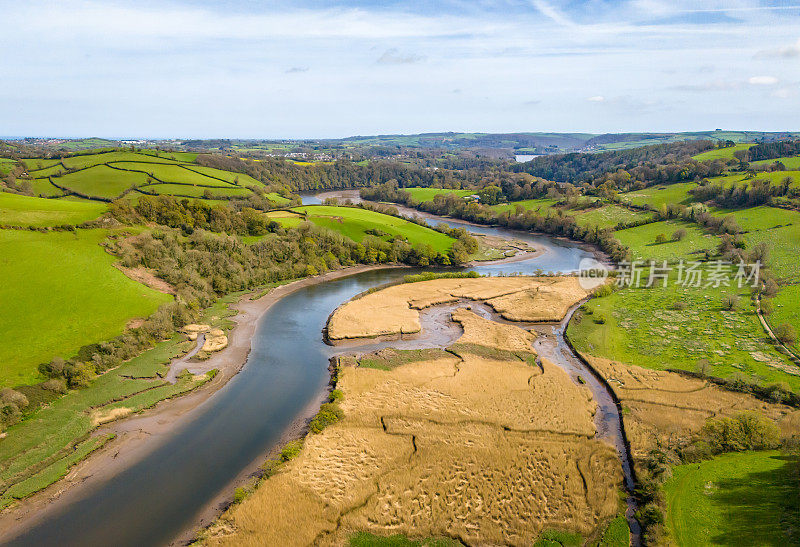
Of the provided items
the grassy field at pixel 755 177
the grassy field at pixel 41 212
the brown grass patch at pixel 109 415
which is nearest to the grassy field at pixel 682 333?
the brown grass patch at pixel 109 415

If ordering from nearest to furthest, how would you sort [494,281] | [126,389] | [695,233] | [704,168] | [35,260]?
[126,389] → [35,260] → [494,281] → [695,233] → [704,168]

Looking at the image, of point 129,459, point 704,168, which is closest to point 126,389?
point 129,459

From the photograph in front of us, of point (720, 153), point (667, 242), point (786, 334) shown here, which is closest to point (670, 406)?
point (786, 334)

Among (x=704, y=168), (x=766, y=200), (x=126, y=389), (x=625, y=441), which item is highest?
(x=704, y=168)

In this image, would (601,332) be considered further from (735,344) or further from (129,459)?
(129,459)

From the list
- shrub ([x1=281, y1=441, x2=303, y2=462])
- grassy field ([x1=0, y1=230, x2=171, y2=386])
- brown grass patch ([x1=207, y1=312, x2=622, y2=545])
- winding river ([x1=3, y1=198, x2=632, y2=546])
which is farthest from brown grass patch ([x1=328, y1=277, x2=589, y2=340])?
grassy field ([x1=0, y1=230, x2=171, y2=386])

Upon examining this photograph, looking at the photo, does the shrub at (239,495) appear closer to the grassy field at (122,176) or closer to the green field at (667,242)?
the green field at (667,242)

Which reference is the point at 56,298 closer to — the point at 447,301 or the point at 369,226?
the point at 447,301

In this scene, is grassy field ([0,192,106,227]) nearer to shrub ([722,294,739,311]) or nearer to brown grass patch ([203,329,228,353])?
brown grass patch ([203,329,228,353])
